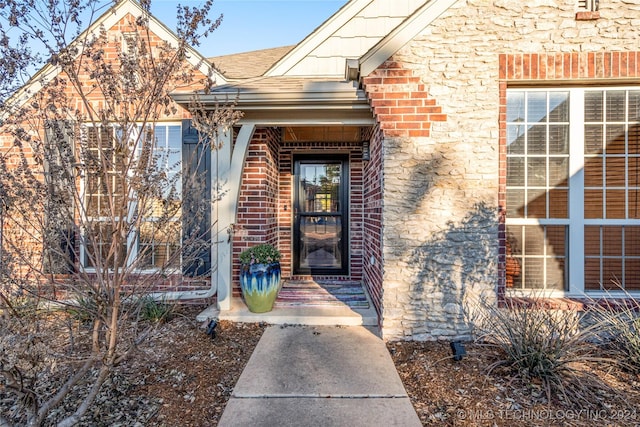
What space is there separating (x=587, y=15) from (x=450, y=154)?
190cm

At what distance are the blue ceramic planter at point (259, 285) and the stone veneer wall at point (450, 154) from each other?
137 cm

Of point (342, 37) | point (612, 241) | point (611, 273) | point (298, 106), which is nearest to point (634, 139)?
point (612, 241)

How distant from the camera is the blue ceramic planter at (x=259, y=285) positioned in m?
3.92

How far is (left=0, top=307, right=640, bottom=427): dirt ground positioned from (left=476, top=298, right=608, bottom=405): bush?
0.29 feet

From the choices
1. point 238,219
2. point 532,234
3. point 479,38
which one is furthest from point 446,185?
point 238,219

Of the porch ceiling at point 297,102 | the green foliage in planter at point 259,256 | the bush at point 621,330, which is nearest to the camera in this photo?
the bush at point 621,330

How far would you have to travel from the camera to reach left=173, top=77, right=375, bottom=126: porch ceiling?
3.64 metres

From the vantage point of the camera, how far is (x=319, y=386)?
2.66 m

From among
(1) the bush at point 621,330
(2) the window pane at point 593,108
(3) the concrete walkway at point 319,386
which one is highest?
(2) the window pane at point 593,108

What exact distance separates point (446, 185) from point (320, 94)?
1699 millimetres

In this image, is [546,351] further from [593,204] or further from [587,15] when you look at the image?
[587,15]

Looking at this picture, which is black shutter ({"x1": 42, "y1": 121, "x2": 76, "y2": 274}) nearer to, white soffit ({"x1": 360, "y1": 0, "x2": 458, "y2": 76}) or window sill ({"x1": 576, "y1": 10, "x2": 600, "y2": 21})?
white soffit ({"x1": 360, "y1": 0, "x2": 458, "y2": 76})

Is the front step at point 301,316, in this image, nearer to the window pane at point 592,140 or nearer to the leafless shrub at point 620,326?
the leafless shrub at point 620,326

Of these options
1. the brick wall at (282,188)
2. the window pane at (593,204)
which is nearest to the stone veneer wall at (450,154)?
the window pane at (593,204)
